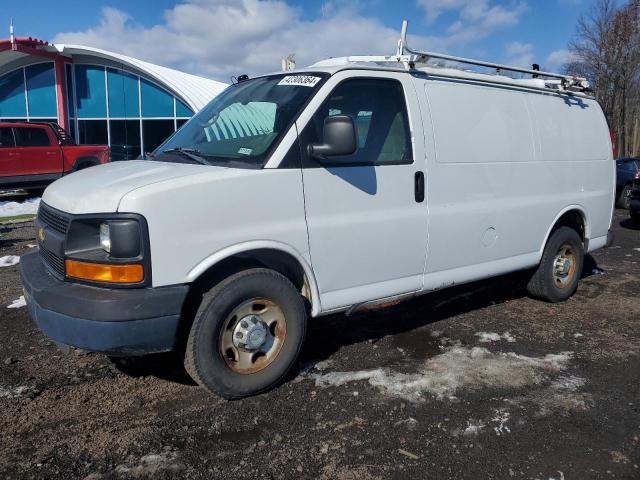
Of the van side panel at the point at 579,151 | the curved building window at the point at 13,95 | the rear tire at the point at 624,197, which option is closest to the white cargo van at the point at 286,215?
the van side panel at the point at 579,151

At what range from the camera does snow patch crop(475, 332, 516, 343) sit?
4785 millimetres

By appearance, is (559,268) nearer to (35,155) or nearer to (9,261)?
(9,261)

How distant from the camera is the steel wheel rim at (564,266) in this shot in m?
5.87

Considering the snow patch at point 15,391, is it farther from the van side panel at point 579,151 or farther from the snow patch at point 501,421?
the van side panel at point 579,151

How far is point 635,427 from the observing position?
334 cm

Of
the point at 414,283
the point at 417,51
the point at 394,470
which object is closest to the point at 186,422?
the point at 394,470

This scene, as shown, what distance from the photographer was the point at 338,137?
3463mm

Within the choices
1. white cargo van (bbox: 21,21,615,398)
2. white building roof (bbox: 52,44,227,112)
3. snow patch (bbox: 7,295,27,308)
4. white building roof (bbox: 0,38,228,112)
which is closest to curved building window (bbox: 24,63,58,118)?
white building roof (bbox: 0,38,228,112)

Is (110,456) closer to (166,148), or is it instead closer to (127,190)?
(127,190)

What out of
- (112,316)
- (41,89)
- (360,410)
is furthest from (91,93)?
(360,410)

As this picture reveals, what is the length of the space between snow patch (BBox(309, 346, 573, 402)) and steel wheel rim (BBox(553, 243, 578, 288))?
164 cm

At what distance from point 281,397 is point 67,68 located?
24.6m

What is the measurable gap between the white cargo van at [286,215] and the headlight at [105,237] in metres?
0.01

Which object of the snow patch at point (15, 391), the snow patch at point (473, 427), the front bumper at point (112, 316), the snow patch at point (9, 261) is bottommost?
the snow patch at point (473, 427)
